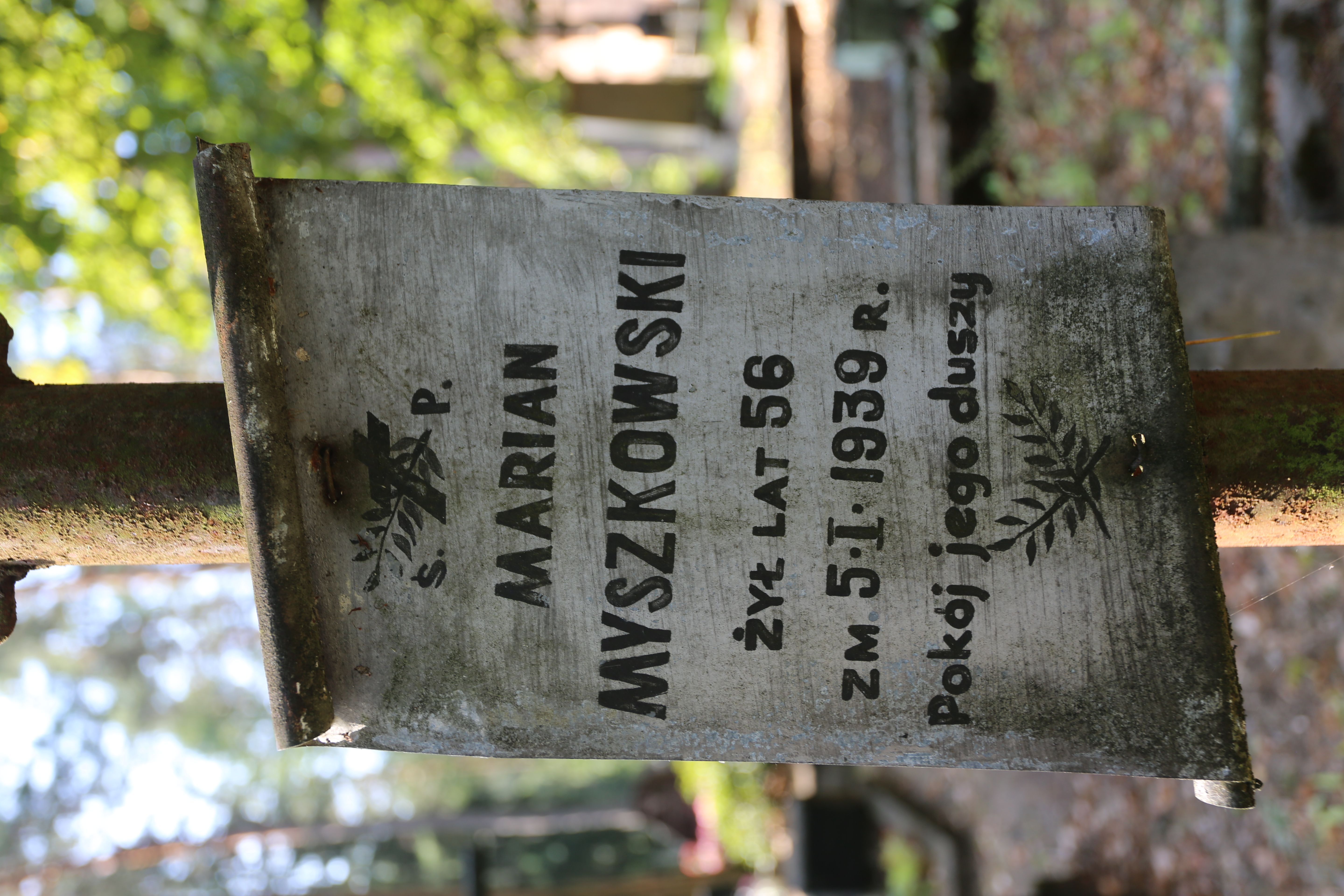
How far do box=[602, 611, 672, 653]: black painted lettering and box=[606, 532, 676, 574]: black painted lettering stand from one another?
0.11 metres

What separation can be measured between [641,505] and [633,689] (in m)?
0.38

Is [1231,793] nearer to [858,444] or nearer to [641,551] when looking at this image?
[858,444]

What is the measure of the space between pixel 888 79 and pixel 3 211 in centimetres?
552

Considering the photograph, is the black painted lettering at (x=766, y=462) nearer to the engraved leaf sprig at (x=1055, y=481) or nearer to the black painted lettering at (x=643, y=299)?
the black painted lettering at (x=643, y=299)

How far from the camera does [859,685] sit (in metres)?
1.74

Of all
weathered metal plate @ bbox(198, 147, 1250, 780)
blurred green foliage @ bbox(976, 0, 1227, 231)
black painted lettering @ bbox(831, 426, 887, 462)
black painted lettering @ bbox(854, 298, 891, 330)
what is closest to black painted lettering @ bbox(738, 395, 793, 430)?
weathered metal plate @ bbox(198, 147, 1250, 780)

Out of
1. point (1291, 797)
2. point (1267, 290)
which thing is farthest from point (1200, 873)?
point (1267, 290)

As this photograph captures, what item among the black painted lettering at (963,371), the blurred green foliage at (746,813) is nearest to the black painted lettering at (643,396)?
the black painted lettering at (963,371)

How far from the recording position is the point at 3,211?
14.3 ft

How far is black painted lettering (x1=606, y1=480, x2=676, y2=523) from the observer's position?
5.74ft

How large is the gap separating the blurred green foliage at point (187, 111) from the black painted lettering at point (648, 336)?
4.13 metres

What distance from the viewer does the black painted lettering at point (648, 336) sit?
176cm

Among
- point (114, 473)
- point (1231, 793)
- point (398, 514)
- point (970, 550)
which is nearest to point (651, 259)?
point (398, 514)

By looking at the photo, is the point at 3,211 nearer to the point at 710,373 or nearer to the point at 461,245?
the point at 461,245
